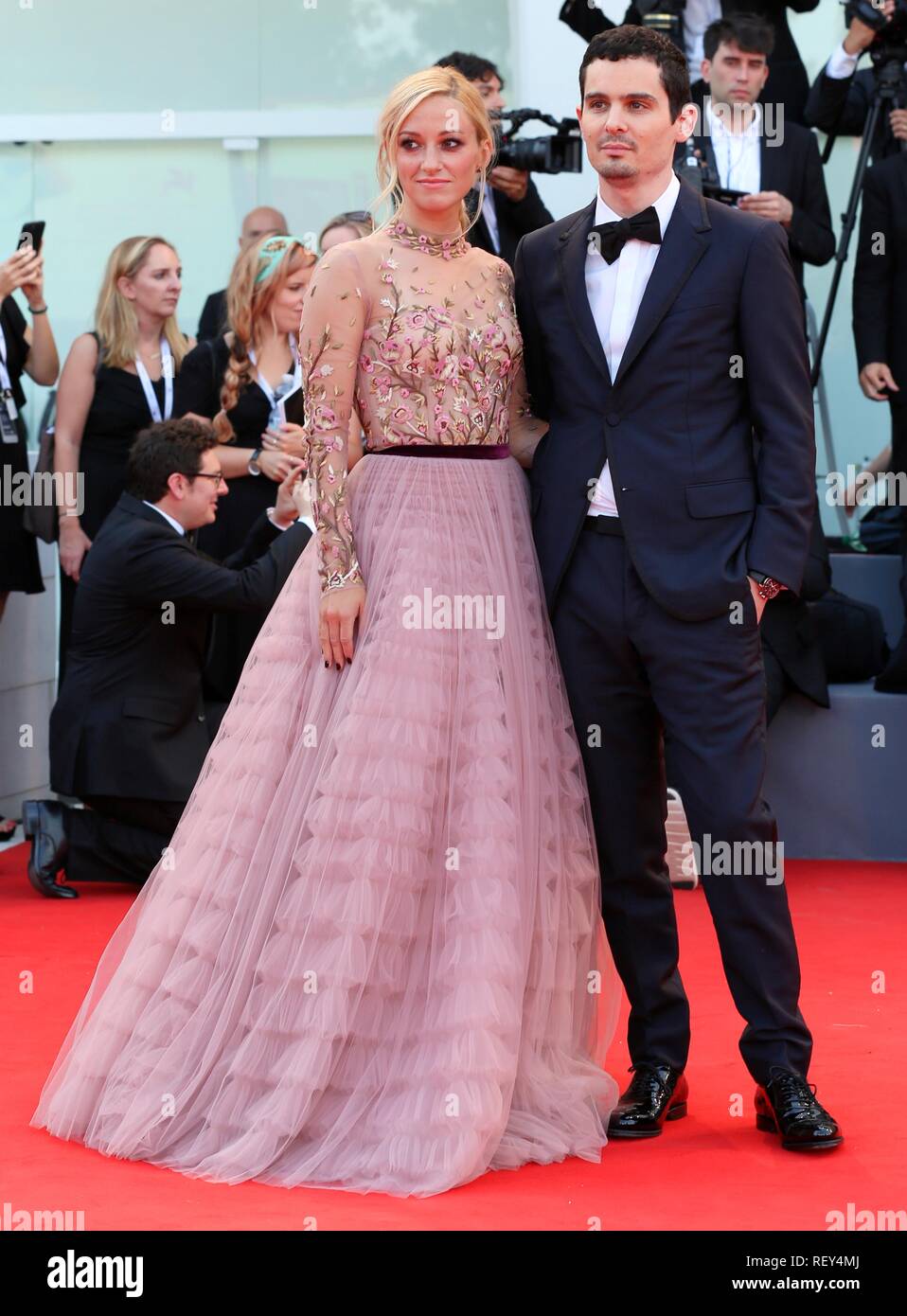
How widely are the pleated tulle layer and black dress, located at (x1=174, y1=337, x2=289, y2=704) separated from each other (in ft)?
8.16

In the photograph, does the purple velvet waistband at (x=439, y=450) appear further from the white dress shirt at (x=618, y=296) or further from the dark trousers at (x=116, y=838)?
the dark trousers at (x=116, y=838)

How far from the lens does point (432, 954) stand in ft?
9.12

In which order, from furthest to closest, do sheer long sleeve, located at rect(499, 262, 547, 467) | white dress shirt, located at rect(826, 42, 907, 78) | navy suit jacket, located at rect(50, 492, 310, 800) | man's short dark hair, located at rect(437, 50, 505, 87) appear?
1. white dress shirt, located at rect(826, 42, 907, 78)
2. man's short dark hair, located at rect(437, 50, 505, 87)
3. navy suit jacket, located at rect(50, 492, 310, 800)
4. sheer long sleeve, located at rect(499, 262, 547, 467)

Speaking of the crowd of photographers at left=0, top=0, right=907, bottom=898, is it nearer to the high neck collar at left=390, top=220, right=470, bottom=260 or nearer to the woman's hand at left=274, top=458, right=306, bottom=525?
the woman's hand at left=274, top=458, right=306, bottom=525

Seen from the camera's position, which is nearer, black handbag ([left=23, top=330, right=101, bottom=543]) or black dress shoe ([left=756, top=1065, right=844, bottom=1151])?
black dress shoe ([left=756, top=1065, right=844, bottom=1151])

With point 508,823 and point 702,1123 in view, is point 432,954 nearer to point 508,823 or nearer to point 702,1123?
point 508,823

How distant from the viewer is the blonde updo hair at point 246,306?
5.35 metres

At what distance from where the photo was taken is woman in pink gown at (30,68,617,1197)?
8.93 ft

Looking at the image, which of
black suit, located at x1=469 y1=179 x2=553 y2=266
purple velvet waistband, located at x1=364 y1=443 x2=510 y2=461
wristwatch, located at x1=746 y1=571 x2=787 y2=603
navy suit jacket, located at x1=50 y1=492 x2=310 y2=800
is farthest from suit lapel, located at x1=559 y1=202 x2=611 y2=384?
black suit, located at x1=469 y1=179 x2=553 y2=266

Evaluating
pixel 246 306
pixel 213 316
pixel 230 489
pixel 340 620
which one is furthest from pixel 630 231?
pixel 213 316

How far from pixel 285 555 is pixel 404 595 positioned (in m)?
2.06

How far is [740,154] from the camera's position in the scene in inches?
219

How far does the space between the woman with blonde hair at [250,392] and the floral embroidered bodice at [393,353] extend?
2.41 metres

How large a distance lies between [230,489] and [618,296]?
2.84 metres
